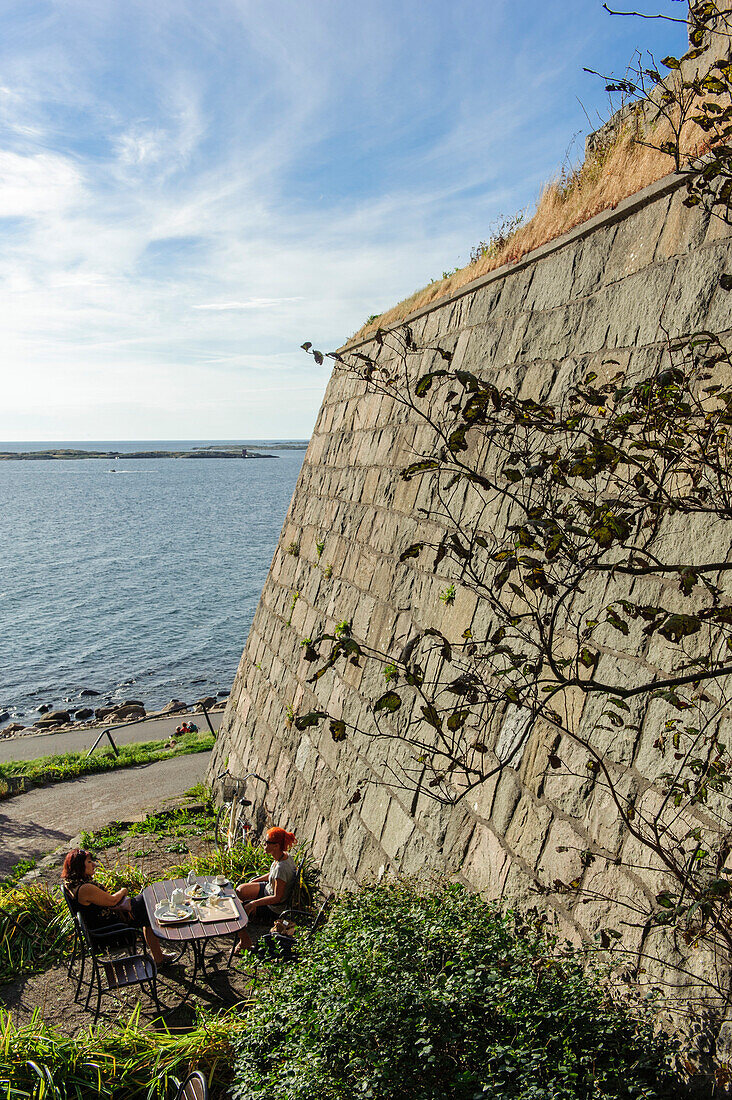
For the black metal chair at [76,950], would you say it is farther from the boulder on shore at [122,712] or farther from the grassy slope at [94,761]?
the boulder on shore at [122,712]

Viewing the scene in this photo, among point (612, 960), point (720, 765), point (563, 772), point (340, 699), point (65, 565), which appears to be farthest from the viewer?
point (65, 565)

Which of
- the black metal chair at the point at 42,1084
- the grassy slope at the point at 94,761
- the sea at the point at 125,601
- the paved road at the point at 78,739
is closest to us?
the black metal chair at the point at 42,1084

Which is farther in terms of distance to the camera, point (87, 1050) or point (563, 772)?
point (87, 1050)

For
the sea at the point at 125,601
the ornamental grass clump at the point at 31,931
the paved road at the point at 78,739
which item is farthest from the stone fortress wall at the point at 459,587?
the sea at the point at 125,601

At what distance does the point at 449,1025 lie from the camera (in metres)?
2.90

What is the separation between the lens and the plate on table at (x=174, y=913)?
575cm

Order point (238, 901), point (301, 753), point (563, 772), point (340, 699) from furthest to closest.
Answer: point (301, 753) → point (340, 699) → point (238, 901) → point (563, 772)

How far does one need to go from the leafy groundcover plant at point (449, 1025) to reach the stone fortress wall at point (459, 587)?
451 millimetres

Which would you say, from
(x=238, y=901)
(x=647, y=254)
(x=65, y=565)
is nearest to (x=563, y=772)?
(x=647, y=254)

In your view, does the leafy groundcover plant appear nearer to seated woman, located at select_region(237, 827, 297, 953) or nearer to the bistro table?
the bistro table

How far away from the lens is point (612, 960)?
309 cm

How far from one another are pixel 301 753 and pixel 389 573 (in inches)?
85.6

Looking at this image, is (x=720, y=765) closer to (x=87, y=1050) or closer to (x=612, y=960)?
(x=612, y=960)

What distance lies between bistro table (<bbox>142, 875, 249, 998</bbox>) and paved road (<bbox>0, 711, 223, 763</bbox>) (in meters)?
13.3
